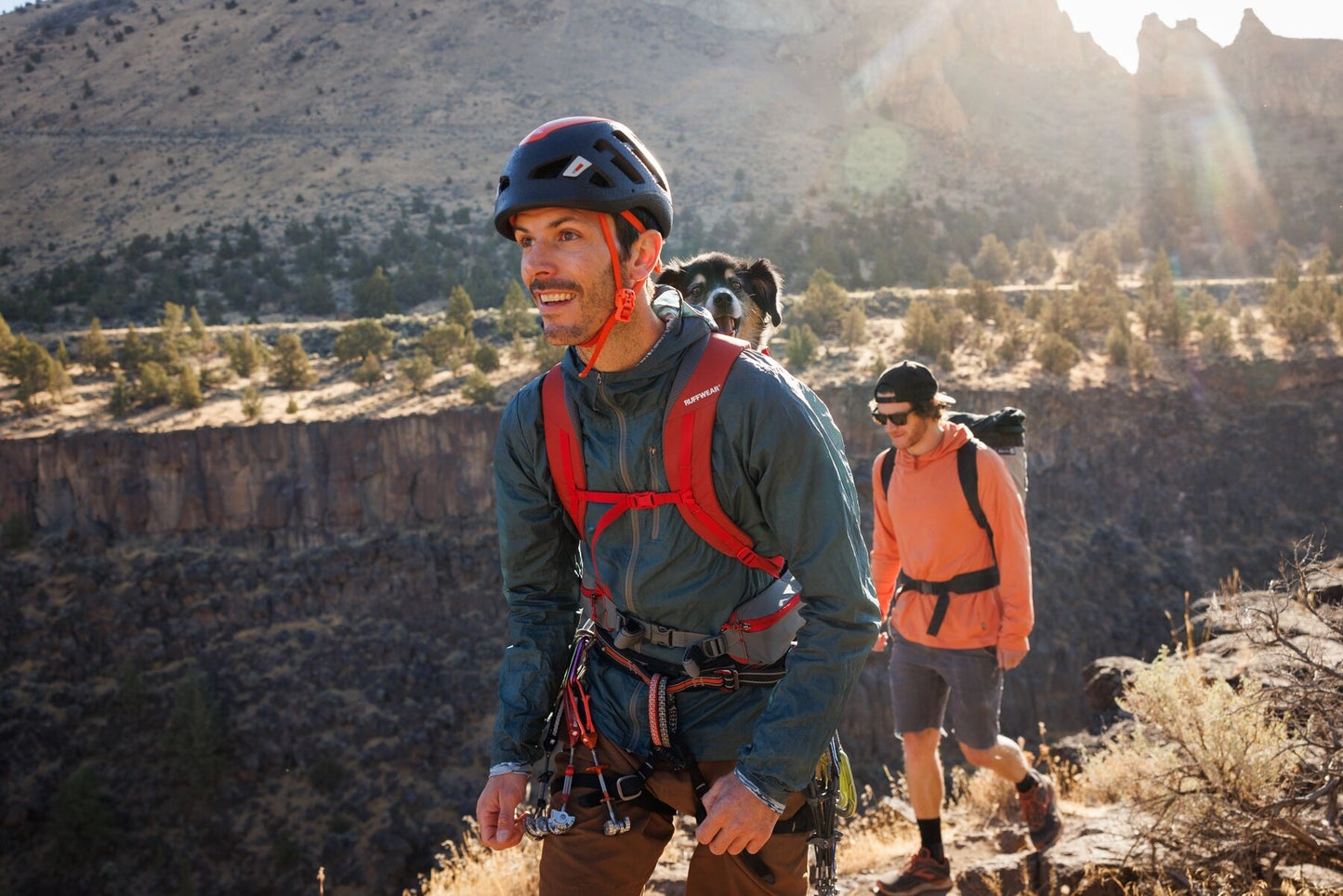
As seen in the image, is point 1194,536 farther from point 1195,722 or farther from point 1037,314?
point 1195,722

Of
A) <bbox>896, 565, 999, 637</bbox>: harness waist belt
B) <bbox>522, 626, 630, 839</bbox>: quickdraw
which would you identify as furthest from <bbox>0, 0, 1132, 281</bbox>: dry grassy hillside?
<bbox>522, 626, 630, 839</bbox>: quickdraw

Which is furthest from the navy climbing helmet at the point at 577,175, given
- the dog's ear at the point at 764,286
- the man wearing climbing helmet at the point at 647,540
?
the dog's ear at the point at 764,286

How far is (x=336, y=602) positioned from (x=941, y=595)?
60.4ft

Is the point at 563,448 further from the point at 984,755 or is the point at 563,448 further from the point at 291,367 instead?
the point at 291,367

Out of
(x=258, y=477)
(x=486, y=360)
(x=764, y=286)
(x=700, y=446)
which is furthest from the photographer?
(x=486, y=360)

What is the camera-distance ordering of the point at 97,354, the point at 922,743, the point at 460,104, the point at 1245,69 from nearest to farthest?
the point at 922,743
the point at 97,354
the point at 460,104
the point at 1245,69

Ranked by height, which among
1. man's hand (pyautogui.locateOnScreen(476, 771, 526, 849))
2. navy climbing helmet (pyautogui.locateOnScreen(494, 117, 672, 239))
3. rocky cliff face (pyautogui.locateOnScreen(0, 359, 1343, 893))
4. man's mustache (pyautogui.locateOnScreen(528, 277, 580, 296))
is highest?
navy climbing helmet (pyautogui.locateOnScreen(494, 117, 672, 239))

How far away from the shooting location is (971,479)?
14.1ft

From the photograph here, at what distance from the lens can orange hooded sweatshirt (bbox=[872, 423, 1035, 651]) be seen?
4.25m

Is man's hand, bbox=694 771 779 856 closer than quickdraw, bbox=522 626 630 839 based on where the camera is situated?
Yes

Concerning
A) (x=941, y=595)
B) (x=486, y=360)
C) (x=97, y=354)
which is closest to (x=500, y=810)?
(x=941, y=595)

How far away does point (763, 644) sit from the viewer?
2145mm

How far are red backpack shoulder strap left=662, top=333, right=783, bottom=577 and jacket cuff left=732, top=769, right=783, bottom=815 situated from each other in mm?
502

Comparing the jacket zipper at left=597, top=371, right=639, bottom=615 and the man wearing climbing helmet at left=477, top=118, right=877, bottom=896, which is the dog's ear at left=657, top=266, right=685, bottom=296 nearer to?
the man wearing climbing helmet at left=477, top=118, right=877, bottom=896
